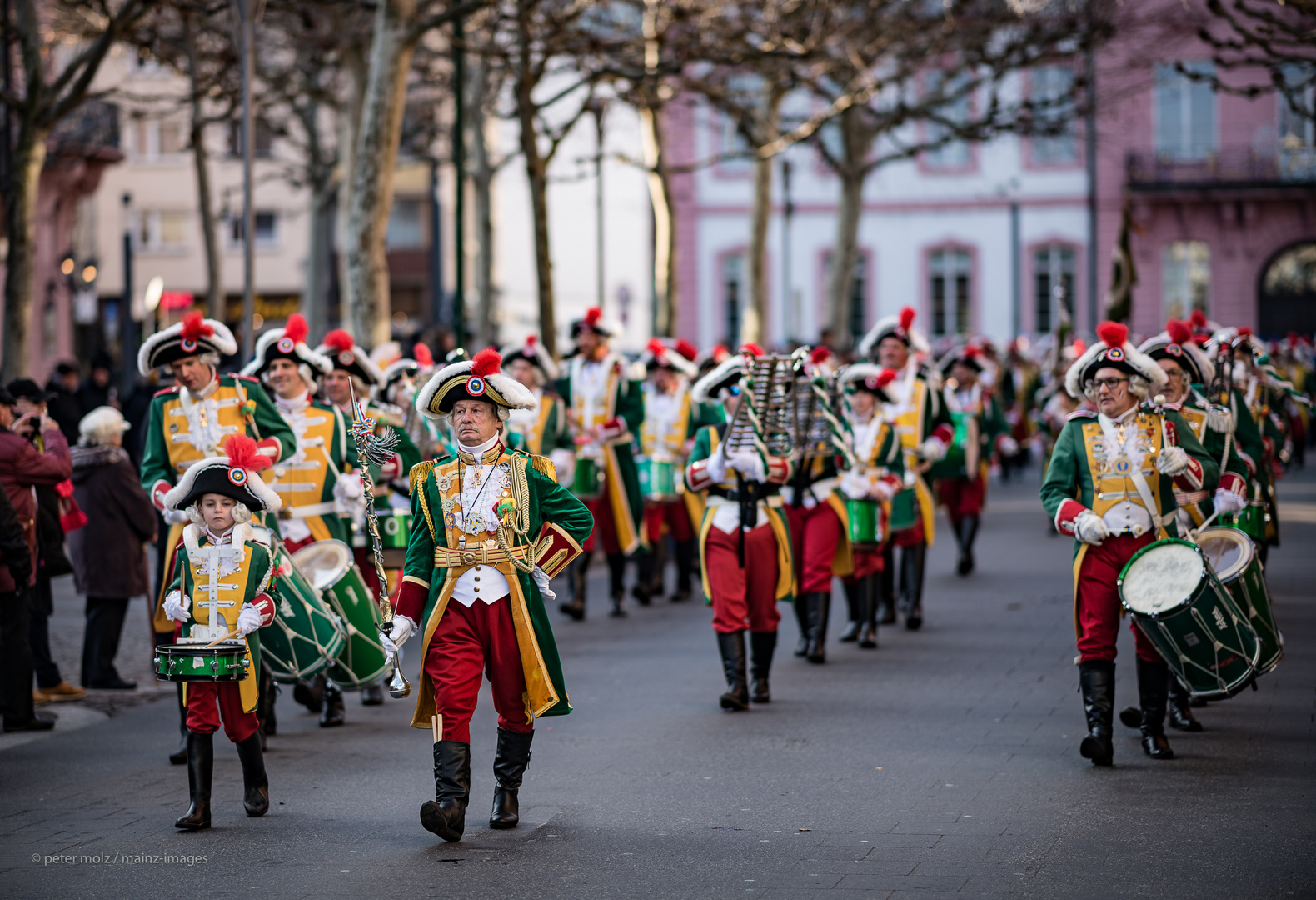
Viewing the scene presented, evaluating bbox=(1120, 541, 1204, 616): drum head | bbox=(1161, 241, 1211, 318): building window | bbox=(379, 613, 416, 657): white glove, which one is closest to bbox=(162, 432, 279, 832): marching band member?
bbox=(379, 613, 416, 657): white glove

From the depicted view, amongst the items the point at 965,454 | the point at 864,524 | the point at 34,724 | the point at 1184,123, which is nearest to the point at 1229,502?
the point at 864,524

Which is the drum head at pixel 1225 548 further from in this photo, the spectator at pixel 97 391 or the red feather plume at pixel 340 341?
the spectator at pixel 97 391

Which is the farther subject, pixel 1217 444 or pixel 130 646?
pixel 130 646

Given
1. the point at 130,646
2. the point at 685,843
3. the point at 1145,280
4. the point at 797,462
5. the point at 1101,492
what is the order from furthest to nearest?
the point at 1145,280
the point at 130,646
the point at 797,462
the point at 1101,492
the point at 685,843

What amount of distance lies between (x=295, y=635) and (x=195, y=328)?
179 centimetres

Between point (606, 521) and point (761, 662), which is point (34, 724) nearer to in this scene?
point (761, 662)

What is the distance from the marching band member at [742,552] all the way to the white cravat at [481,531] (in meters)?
2.94

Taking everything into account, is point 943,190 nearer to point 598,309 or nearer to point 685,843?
point 598,309

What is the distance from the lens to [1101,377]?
28.8 ft

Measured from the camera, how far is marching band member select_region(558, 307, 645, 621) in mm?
15078

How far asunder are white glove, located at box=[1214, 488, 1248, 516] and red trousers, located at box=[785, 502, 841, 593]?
9.24ft

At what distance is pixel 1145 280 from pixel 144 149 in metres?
31.6

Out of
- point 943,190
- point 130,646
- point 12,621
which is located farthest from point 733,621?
point 943,190

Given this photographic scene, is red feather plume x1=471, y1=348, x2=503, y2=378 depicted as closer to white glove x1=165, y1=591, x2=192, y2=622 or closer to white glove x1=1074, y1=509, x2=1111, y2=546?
white glove x1=165, y1=591, x2=192, y2=622
